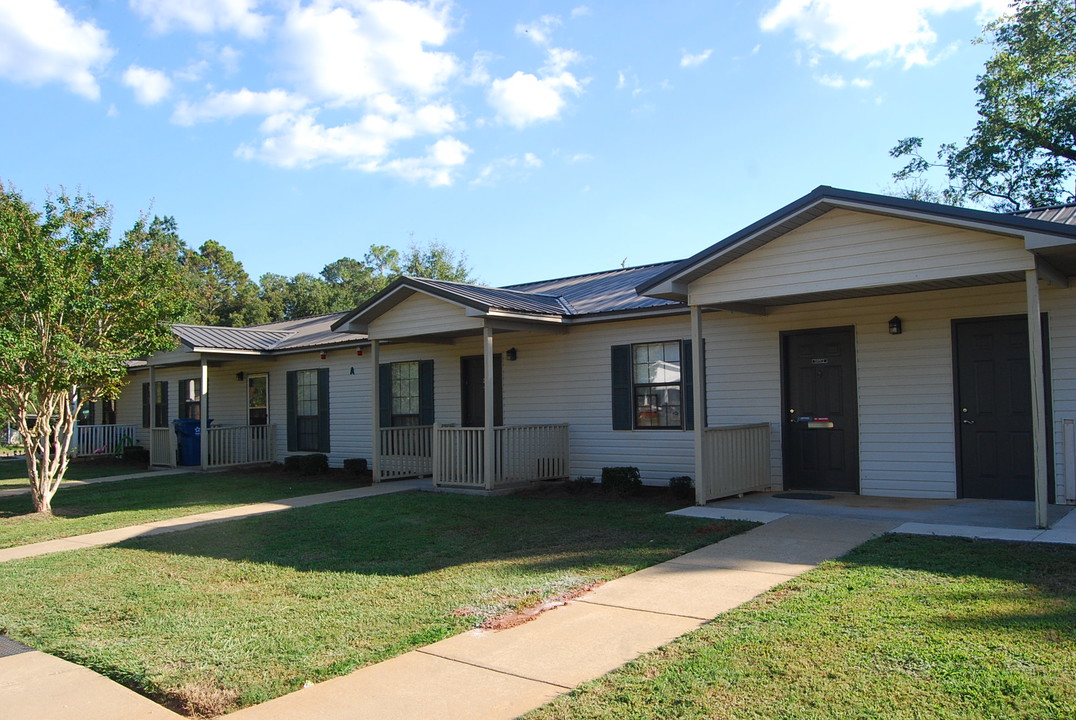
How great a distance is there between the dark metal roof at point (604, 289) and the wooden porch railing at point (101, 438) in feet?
42.2

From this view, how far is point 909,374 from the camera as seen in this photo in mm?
9656

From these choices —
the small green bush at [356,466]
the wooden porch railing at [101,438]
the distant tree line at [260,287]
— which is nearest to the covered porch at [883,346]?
the small green bush at [356,466]

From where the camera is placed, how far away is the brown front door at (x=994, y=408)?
29.2 feet

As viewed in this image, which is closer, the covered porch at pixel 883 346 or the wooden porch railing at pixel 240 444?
the covered porch at pixel 883 346

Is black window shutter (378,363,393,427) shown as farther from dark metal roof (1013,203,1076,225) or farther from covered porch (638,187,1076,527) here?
dark metal roof (1013,203,1076,225)

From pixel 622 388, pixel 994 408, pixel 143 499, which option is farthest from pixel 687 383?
pixel 143 499

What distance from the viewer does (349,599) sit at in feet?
19.4

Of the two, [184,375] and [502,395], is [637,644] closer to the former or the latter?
[502,395]

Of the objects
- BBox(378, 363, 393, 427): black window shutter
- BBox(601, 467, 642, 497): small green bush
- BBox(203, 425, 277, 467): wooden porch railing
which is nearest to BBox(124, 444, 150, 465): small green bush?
BBox(203, 425, 277, 467): wooden porch railing

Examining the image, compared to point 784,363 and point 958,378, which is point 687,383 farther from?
point 958,378

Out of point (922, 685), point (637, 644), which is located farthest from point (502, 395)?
point (922, 685)

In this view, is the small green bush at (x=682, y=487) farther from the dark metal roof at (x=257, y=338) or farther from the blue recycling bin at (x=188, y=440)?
the blue recycling bin at (x=188, y=440)

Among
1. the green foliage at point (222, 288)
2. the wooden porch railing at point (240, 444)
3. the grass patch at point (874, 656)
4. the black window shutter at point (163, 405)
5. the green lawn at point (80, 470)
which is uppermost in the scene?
the green foliage at point (222, 288)

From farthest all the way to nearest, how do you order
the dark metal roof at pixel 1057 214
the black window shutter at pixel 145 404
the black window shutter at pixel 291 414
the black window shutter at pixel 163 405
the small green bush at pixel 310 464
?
1. the black window shutter at pixel 145 404
2. the black window shutter at pixel 163 405
3. the black window shutter at pixel 291 414
4. the small green bush at pixel 310 464
5. the dark metal roof at pixel 1057 214
